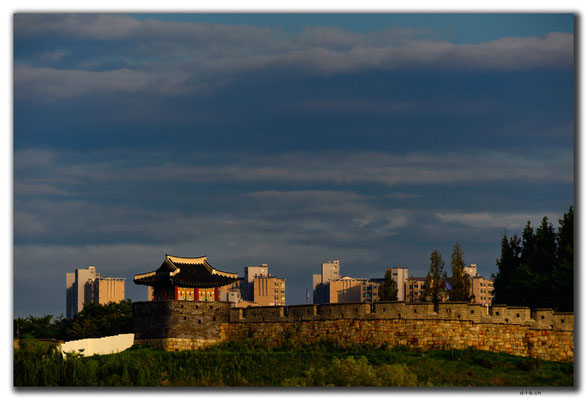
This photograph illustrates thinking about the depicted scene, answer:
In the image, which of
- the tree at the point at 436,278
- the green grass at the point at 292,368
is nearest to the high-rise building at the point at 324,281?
the tree at the point at 436,278

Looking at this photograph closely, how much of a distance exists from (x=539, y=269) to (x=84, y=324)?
2528 cm

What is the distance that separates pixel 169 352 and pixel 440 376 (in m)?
12.7

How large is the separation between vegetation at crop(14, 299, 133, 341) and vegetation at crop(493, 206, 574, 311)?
65.7 feet

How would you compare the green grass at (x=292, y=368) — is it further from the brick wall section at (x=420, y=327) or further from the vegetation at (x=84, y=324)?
the vegetation at (x=84, y=324)

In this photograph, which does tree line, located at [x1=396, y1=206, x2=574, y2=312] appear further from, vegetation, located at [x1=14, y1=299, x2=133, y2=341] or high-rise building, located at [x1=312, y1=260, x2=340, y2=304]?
high-rise building, located at [x1=312, y1=260, x2=340, y2=304]

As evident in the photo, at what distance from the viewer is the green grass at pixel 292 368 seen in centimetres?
3312

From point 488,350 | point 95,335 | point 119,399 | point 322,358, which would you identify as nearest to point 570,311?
point 488,350

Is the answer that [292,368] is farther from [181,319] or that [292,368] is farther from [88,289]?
[88,289]

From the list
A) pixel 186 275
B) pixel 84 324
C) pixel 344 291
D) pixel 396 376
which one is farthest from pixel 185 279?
pixel 344 291

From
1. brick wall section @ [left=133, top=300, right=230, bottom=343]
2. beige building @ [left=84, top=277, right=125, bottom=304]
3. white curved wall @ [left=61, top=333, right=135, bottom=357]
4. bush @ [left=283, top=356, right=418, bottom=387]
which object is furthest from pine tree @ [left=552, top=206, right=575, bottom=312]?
beige building @ [left=84, top=277, right=125, bottom=304]

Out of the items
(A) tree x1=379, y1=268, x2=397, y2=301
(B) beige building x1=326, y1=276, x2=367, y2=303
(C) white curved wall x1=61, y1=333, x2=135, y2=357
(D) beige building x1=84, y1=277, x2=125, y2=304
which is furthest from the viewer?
(B) beige building x1=326, y1=276, x2=367, y2=303

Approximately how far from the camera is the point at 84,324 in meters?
52.4

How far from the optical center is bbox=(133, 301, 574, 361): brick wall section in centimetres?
3922

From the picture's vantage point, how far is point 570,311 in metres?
41.8
